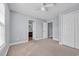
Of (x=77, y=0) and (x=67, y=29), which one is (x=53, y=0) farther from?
(x=67, y=29)

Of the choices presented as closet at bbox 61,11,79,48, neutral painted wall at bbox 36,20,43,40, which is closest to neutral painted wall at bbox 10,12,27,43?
neutral painted wall at bbox 36,20,43,40

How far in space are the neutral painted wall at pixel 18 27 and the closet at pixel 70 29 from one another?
2337 mm

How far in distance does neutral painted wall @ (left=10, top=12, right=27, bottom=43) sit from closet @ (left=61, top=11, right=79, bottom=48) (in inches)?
92.0

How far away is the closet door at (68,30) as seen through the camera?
386 centimetres

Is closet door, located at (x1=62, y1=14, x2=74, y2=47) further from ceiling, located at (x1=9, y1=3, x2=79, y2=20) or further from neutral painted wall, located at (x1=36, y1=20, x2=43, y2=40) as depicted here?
neutral painted wall, located at (x1=36, y1=20, x2=43, y2=40)

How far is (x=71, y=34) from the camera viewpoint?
3908mm

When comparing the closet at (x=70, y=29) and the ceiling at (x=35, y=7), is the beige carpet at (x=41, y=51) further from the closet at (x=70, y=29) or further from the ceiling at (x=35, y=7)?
the ceiling at (x=35, y=7)

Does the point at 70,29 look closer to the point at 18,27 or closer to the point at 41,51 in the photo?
the point at 41,51

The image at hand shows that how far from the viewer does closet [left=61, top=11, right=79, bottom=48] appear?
366 centimetres

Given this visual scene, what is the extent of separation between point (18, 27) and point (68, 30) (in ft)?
9.05

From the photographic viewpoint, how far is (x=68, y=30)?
4059 mm

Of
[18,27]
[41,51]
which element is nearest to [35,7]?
[18,27]

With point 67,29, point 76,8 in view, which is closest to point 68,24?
→ point 67,29

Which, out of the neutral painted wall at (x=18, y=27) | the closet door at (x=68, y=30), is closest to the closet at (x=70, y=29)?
the closet door at (x=68, y=30)
